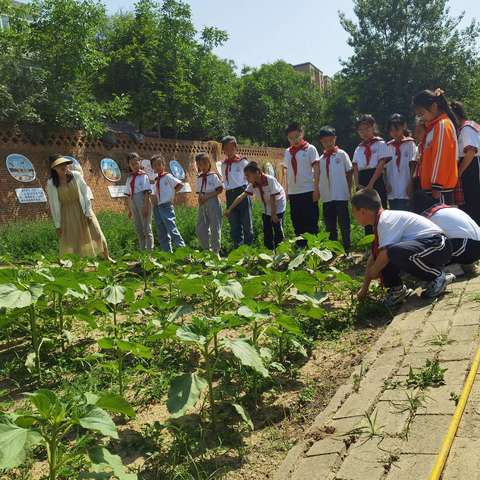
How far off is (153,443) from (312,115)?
36.9 metres

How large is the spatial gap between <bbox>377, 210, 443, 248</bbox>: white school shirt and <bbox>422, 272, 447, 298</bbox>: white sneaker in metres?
0.35

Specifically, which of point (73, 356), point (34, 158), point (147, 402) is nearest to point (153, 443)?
point (147, 402)

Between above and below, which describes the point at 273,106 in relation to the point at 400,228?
above

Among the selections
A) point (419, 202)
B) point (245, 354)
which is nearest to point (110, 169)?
point (419, 202)

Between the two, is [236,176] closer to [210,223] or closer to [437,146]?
[210,223]

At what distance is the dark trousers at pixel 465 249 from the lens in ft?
14.1

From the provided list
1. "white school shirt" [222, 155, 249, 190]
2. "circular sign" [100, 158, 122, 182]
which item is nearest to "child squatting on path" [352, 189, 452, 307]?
"white school shirt" [222, 155, 249, 190]

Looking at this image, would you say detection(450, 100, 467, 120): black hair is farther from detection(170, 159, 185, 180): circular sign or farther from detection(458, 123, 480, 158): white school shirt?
detection(170, 159, 185, 180): circular sign

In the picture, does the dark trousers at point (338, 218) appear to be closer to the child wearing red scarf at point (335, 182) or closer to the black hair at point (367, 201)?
the child wearing red scarf at point (335, 182)

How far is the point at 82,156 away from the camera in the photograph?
15852 mm

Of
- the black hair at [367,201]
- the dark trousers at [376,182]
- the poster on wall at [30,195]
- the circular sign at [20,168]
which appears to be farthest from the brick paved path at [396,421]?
the circular sign at [20,168]

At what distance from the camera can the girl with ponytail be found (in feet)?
15.7

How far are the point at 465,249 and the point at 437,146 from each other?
1.07 metres

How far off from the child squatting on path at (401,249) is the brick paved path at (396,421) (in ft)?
2.45
